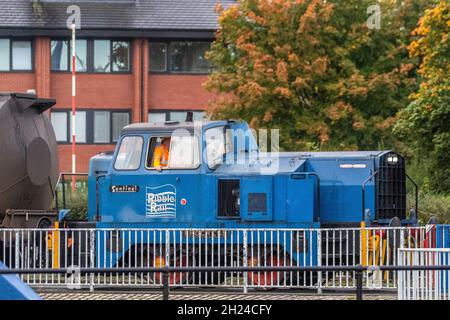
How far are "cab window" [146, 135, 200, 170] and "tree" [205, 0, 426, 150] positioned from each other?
19.7 metres

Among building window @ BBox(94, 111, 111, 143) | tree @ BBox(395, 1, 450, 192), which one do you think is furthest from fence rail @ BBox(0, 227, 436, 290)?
building window @ BBox(94, 111, 111, 143)

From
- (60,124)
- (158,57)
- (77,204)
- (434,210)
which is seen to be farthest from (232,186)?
(158,57)

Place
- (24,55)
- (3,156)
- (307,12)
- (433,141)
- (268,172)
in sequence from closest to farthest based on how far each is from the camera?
(268,172) < (3,156) < (433,141) < (307,12) < (24,55)

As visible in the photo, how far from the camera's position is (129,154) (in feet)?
75.9

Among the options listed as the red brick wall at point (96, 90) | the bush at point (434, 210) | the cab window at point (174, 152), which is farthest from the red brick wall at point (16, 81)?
the cab window at point (174, 152)

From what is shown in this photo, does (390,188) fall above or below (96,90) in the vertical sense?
below

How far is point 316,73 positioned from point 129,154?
2113cm

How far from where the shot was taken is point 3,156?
24578 mm

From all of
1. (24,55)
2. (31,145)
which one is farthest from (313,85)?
(31,145)

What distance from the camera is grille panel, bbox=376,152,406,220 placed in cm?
2241

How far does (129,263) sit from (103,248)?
1.87ft

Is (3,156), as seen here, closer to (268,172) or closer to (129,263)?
(129,263)

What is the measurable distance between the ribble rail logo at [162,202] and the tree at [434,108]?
16.3 metres

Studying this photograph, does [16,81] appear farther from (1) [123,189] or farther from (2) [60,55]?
(1) [123,189]
